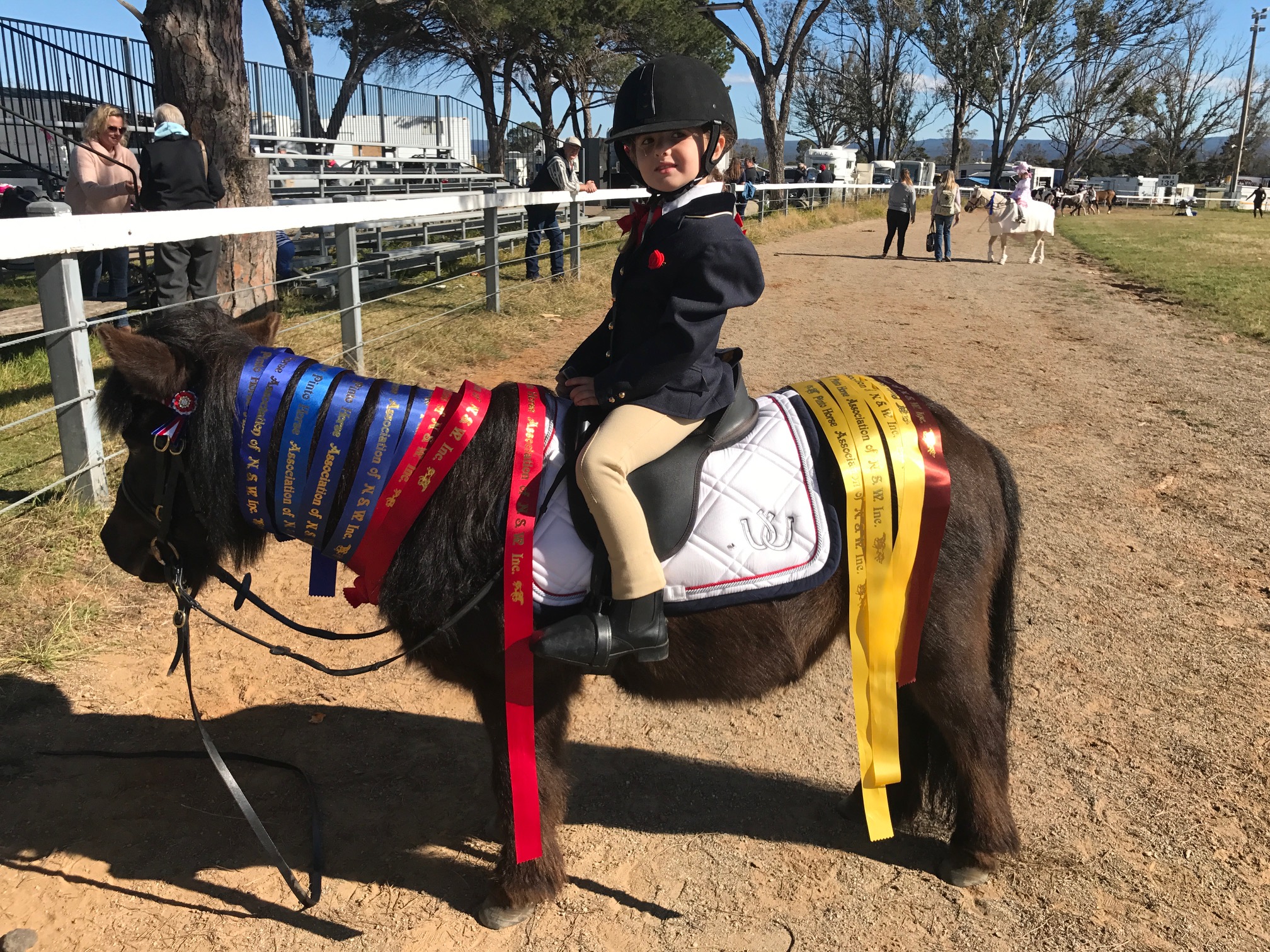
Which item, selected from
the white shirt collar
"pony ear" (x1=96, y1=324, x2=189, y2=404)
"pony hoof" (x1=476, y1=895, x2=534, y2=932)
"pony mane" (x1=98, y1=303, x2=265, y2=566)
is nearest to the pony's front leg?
"pony hoof" (x1=476, y1=895, x2=534, y2=932)

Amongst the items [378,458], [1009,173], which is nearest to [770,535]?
[378,458]

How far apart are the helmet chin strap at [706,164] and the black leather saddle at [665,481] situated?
22.1 inches

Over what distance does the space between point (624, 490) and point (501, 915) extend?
1.31m

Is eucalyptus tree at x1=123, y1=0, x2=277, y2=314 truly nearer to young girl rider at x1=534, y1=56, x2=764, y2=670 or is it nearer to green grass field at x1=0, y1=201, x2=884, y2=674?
green grass field at x1=0, y1=201, x2=884, y2=674

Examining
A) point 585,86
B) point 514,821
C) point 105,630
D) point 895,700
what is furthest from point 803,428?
point 585,86

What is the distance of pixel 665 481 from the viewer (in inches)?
88.6

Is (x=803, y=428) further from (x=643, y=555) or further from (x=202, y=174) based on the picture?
(x=202, y=174)

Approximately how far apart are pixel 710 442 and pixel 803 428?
0.95ft

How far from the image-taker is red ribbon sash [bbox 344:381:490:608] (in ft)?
7.12

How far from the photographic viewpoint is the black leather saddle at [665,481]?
87.4 inches

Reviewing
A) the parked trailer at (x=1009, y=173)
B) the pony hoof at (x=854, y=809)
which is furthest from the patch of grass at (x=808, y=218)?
the pony hoof at (x=854, y=809)

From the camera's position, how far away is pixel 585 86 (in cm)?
3719

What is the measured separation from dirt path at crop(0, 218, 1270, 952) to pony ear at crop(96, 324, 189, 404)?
1.51 metres

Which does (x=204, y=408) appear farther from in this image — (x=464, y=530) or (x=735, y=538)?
(x=735, y=538)
